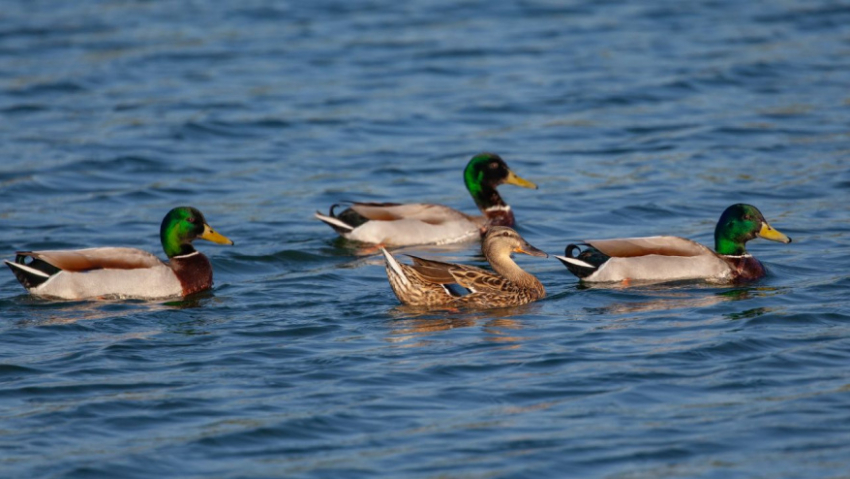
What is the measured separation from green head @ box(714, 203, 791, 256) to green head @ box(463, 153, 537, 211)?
3253mm

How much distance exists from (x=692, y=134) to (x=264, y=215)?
21.0 feet

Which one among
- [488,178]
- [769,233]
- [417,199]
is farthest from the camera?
[417,199]

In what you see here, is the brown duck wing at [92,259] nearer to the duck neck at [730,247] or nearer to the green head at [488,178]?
the green head at [488,178]

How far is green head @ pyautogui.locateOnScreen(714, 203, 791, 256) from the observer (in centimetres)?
1155

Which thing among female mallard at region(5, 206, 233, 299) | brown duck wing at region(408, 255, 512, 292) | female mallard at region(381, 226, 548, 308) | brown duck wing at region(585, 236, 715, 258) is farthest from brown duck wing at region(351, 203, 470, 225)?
brown duck wing at region(408, 255, 512, 292)

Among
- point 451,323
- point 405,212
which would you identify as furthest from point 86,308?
point 405,212

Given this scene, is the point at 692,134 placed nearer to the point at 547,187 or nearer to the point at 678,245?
the point at 547,187

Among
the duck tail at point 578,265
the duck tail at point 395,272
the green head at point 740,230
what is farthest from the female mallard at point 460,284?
the green head at point 740,230

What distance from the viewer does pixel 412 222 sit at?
1367 cm

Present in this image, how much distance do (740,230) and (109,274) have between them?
5.52 m

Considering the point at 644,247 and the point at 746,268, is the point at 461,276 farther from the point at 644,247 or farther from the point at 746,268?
the point at 746,268

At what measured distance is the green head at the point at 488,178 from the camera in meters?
14.5

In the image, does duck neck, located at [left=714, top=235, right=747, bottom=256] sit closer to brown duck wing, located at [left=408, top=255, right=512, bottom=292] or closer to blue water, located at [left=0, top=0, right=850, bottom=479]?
blue water, located at [left=0, top=0, right=850, bottom=479]

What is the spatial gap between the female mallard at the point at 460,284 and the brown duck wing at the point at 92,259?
2.35 meters
